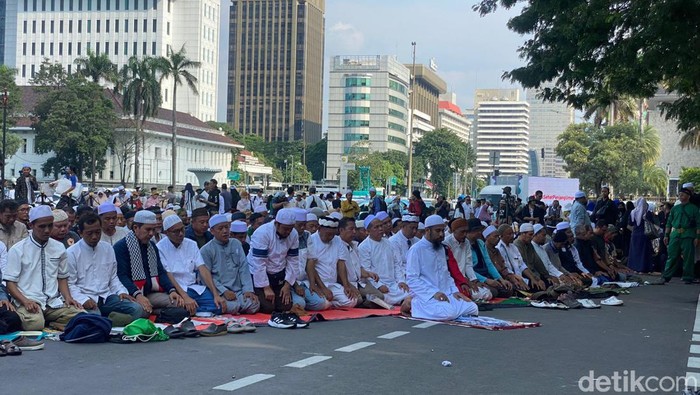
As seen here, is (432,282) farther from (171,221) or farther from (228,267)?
(171,221)

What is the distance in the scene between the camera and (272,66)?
19050 cm

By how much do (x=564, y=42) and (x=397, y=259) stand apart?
678 centimetres

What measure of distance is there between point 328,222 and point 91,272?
14.1 ft

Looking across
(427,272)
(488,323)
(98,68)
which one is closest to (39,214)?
(427,272)

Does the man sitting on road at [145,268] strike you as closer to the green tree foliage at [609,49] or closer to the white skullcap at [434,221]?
the white skullcap at [434,221]

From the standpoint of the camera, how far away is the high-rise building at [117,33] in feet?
445

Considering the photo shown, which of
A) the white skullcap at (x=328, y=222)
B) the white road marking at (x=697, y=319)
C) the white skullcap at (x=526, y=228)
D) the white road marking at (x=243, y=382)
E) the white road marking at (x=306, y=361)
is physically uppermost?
the white skullcap at (x=328, y=222)

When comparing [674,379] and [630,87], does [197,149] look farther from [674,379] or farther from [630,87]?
[674,379]

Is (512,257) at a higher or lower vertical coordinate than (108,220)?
lower

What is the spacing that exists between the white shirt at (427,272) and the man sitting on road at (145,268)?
3204 millimetres

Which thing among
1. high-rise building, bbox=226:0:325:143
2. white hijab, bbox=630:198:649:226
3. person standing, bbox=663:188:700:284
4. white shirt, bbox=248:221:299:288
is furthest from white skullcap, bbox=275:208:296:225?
high-rise building, bbox=226:0:325:143

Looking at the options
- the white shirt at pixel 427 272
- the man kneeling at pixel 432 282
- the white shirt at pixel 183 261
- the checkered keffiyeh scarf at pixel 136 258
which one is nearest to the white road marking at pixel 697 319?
the man kneeling at pixel 432 282

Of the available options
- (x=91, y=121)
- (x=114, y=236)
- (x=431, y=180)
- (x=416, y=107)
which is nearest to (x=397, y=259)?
(x=114, y=236)

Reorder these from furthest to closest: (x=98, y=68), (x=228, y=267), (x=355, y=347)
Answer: (x=98, y=68) < (x=228, y=267) < (x=355, y=347)
